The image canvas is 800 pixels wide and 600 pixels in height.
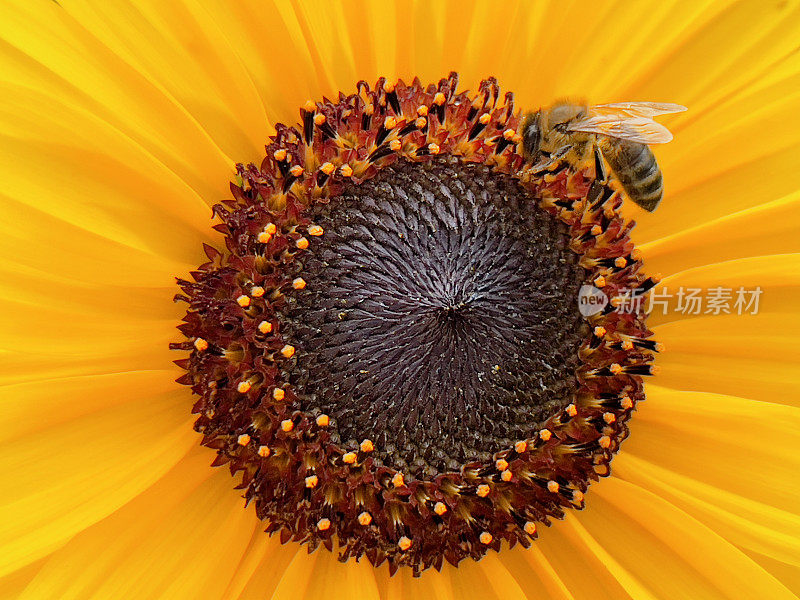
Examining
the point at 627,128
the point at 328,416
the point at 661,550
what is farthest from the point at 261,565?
the point at 627,128

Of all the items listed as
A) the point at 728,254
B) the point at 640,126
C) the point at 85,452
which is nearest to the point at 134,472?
Result: the point at 85,452

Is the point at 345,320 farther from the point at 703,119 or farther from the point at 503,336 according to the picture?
the point at 703,119

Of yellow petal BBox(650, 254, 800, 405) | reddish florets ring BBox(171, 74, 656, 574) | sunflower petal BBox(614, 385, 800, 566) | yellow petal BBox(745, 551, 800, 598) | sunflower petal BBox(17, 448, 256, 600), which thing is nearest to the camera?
sunflower petal BBox(17, 448, 256, 600)

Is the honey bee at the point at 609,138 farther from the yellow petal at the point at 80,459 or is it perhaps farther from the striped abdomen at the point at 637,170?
the yellow petal at the point at 80,459

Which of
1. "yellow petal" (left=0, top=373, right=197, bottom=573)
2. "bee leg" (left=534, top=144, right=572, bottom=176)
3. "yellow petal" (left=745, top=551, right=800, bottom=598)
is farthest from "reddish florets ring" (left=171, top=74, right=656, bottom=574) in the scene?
"yellow petal" (left=745, top=551, right=800, bottom=598)

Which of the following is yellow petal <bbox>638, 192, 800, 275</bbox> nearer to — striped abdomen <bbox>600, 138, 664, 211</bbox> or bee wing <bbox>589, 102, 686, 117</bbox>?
striped abdomen <bbox>600, 138, 664, 211</bbox>

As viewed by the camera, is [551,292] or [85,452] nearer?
[85,452]
